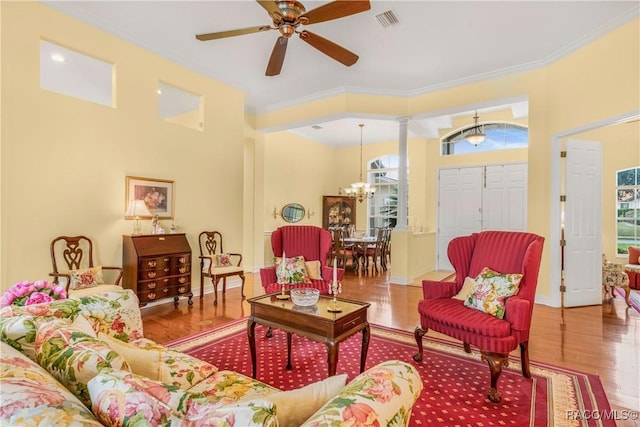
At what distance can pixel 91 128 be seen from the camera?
155 inches

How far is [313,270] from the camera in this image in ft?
13.0

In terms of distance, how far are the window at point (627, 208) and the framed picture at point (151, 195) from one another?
8.23 metres

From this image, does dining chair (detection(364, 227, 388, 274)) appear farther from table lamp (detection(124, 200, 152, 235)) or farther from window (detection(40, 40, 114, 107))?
window (detection(40, 40, 114, 107))

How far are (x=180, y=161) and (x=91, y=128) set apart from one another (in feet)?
3.99

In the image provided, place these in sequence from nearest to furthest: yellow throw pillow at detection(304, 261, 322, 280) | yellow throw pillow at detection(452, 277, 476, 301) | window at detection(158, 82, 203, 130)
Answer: yellow throw pillow at detection(452, 277, 476, 301) → yellow throw pillow at detection(304, 261, 322, 280) → window at detection(158, 82, 203, 130)

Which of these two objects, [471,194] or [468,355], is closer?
[468,355]

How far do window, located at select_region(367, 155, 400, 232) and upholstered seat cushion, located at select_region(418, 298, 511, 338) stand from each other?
681 centimetres

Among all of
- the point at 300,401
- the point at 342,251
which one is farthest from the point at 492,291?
the point at 342,251

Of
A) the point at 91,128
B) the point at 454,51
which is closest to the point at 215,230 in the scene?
the point at 91,128

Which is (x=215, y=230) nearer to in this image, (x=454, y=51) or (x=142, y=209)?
(x=142, y=209)

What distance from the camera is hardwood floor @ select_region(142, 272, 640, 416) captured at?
272 cm

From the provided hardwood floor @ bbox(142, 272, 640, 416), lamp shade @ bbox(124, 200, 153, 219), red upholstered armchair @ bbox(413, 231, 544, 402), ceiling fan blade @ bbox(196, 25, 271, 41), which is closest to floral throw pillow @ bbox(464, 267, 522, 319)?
red upholstered armchair @ bbox(413, 231, 544, 402)

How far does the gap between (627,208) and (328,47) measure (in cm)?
690

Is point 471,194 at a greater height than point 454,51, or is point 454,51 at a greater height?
point 454,51
